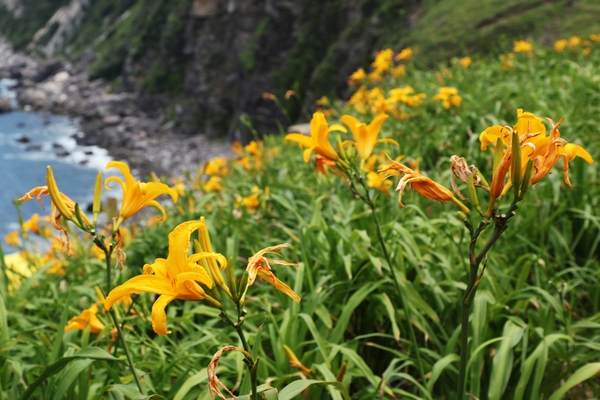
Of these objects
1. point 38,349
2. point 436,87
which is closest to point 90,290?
point 38,349

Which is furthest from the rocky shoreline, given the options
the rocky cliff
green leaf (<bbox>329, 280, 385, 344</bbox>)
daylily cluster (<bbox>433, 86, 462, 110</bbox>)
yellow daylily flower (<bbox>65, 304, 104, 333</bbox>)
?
green leaf (<bbox>329, 280, 385, 344</bbox>)

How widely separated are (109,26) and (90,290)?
69.7 metres

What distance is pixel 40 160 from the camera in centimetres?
2947

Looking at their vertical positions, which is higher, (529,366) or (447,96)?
(447,96)

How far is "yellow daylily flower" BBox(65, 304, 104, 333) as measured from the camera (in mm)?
1489

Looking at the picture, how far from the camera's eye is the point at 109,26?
63312 millimetres

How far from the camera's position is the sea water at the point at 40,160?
75.3 feet

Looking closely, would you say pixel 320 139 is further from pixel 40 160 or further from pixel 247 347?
pixel 40 160

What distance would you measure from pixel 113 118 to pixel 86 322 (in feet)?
134

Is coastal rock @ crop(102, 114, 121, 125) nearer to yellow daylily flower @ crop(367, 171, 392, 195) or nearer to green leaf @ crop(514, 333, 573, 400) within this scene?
yellow daylily flower @ crop(367, 171, 392, 195)

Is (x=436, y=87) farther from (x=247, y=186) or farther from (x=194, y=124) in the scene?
(x=194, y=124)

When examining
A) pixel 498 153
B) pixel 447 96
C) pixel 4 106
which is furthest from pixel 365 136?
pixel 4 106

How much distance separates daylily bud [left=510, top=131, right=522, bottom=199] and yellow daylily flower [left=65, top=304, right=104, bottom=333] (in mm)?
1288

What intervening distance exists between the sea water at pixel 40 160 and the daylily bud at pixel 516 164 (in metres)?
20.4
